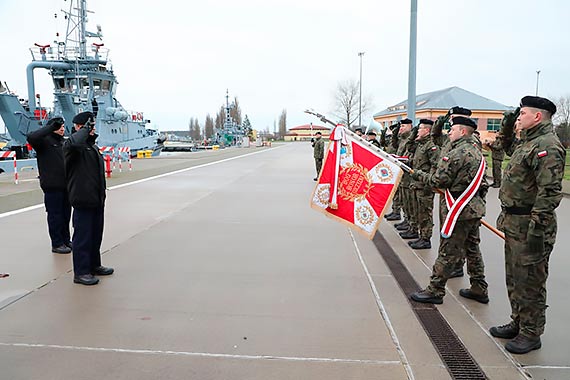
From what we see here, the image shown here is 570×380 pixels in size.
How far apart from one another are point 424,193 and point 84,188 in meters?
4.52

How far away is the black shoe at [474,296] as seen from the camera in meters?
4.32

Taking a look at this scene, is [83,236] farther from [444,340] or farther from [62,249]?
[444,340]

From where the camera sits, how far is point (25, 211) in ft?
28.7

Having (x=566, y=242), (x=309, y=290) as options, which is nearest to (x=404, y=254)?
(x=309, y=290)

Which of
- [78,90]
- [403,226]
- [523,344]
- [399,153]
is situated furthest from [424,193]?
[78,90]

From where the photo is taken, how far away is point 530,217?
3258 millimetres

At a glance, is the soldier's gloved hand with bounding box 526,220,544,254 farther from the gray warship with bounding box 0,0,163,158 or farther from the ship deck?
the gray warship with bounding box 0,0,163,158

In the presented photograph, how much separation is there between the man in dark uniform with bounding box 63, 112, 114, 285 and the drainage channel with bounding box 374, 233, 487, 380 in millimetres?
3431

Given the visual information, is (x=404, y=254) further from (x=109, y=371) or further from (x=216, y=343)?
(x=109, y=371)

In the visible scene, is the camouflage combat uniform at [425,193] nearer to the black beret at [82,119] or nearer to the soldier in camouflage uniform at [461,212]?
the soldier in camouflage uniform at [461,212]

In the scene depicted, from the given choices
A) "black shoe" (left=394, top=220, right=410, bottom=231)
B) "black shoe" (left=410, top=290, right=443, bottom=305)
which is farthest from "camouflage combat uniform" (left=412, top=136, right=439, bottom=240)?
"black shoe" (left=410, top=290, right=443, bottom=305)

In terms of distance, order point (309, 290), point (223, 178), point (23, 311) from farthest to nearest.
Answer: point (223, 178)
point (309, 290)
point (23, 311)

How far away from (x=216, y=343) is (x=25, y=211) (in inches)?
284

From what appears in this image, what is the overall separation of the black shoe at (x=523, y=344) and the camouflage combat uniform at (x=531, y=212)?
0.13 ft
